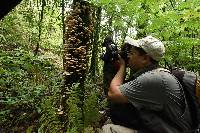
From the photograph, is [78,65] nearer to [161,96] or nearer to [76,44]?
[76,44]

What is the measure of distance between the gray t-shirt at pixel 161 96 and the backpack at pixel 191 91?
69 mm

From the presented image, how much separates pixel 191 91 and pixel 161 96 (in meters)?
0.31

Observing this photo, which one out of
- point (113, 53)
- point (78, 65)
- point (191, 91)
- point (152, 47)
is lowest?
point (78, 65)

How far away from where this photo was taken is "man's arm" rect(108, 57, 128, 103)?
4.01m

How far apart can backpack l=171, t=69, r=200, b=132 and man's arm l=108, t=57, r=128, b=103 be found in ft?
2.00

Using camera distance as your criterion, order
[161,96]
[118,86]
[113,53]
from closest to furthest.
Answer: [161,96] < [118,86] < [113,53]

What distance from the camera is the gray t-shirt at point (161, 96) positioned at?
3811 millimetres

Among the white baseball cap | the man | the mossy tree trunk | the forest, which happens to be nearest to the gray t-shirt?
the man

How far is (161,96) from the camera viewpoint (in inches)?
150

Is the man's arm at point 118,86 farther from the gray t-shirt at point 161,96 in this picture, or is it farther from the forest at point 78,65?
the forest at point 78,65

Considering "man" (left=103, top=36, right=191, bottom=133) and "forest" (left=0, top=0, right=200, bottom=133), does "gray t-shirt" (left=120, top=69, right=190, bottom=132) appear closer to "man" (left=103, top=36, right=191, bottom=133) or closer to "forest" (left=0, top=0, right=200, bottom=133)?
"man" (left=103, top=36, right=191, bottom=133)

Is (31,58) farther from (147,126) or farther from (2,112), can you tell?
(147,126)

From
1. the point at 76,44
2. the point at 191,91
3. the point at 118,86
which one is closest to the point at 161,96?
the point at 191,91

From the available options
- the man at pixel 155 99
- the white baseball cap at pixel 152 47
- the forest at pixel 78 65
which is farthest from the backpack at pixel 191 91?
the forest at pixel 78 65
